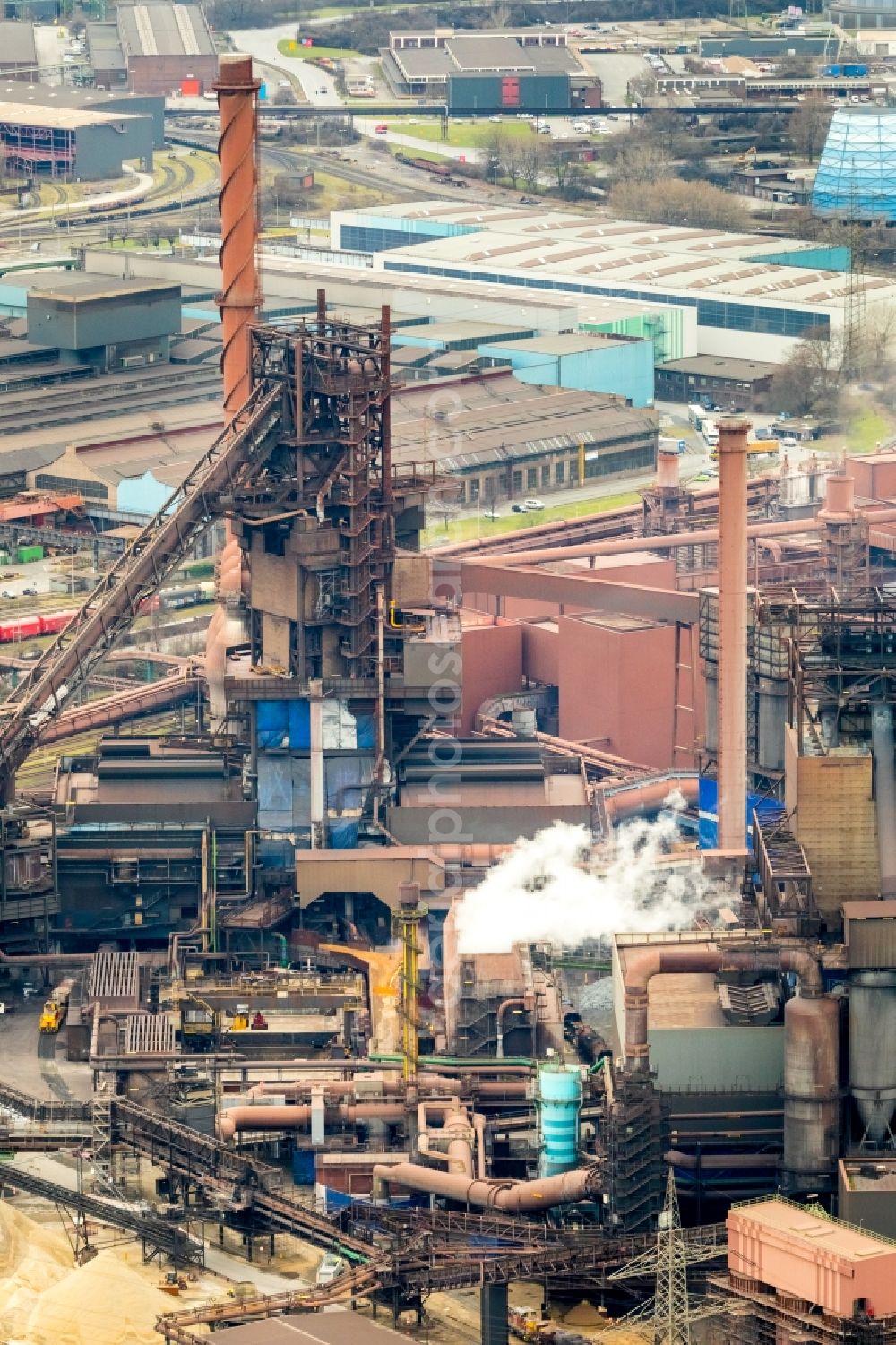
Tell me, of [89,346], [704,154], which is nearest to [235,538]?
[89,346]

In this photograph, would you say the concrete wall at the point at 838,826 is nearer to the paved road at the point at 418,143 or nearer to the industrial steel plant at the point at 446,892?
the industrial steel plant at the point at 446,892

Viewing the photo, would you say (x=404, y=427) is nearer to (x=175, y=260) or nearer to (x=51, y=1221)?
(x=175, y=260)

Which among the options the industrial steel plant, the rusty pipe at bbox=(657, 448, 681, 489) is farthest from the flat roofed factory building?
the rusty pipe at bbox=(657, 448, 681, 489)

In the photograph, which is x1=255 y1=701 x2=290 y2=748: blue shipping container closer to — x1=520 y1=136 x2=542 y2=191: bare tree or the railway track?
the railway track

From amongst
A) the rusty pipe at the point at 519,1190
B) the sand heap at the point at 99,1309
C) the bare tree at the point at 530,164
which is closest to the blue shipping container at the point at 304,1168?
the rusty pipe at the point at 519,1190

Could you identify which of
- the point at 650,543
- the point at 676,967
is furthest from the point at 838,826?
the point at 650,543

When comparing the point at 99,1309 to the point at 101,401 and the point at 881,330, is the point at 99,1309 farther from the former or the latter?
the point at 881,330
